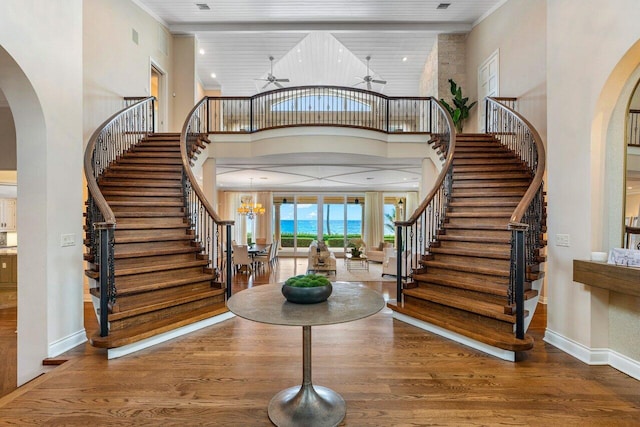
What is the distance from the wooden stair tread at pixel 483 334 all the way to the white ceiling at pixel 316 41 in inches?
163

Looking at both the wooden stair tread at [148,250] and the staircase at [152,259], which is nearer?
the staircase at [152,259]

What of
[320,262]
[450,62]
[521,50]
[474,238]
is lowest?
[320,262]

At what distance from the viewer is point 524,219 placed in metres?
3.68

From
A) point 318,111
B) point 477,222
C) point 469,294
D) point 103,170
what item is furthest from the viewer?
point 318,111

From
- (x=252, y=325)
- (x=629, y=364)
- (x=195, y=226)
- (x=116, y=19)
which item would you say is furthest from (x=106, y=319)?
(x=116, y=19)

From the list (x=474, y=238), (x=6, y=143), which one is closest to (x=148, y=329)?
(x=474, y=238)

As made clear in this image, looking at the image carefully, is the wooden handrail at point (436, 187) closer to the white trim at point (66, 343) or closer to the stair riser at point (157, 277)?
the stair riser at point (157, 277)

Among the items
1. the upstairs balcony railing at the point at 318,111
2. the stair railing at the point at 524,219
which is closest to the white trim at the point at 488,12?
the upstairs balcony railing at the point at 318,111

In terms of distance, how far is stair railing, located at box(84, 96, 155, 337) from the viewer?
3.02 m

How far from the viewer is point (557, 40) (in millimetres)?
3270

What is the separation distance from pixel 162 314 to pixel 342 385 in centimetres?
218

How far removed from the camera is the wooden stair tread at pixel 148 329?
114 inches

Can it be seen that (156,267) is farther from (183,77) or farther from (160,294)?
(183,77)

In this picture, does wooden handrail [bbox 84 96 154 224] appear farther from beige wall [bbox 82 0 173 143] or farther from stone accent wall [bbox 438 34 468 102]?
stone accent wall [bbox 438 34 468 102]
